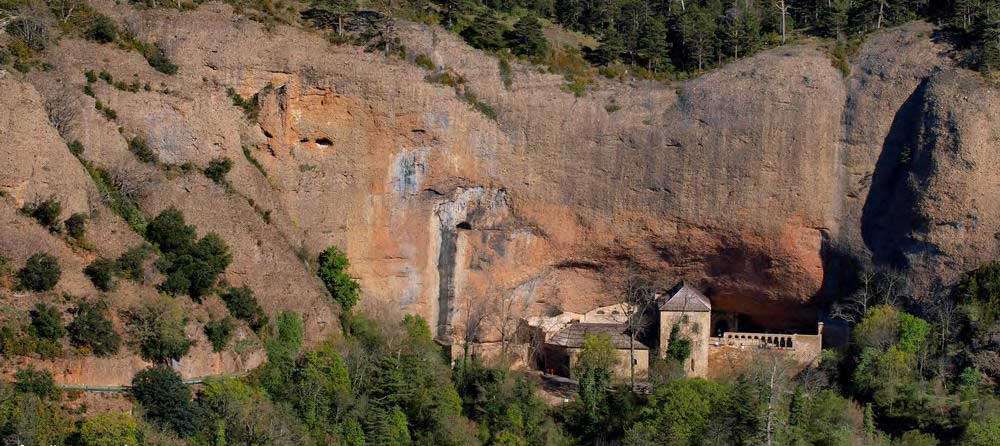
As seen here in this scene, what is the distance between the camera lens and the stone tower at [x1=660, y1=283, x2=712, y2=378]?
224 feet

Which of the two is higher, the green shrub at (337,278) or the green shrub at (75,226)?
the green shrub at (75,226)

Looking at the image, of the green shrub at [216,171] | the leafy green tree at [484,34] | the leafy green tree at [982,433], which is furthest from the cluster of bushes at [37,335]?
the leafy green tree at [982,433]

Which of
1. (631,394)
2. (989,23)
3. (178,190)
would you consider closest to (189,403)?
(178,190)

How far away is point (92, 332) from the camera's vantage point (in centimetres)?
5744

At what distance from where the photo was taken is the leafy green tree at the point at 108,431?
54844 millimetres

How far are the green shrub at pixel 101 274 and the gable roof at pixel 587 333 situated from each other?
55.2ft

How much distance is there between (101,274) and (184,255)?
3696 mm

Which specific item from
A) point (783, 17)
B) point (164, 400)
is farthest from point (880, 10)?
point (164, 400)

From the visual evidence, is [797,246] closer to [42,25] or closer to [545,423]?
[545,423]

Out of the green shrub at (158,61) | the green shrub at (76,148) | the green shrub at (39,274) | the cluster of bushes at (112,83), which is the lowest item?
the green shrub at (39,274)

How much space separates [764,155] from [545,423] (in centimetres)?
1257

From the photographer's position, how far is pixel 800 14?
78.1 metres

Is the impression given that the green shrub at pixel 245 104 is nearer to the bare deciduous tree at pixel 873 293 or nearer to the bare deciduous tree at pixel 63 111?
the bare deciduous tree at pixel 63 111

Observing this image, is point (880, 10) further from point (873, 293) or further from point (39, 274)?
→ point (39, 274)
